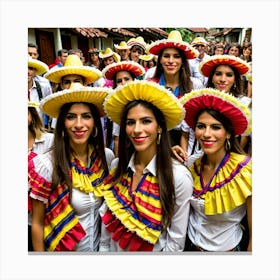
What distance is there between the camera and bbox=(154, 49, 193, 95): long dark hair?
2643 millimetres

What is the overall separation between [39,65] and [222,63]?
1.42 metres

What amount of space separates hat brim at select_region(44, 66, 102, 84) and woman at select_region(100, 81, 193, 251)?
0.76 m

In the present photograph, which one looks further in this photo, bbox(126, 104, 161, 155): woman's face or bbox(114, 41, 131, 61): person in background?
bbox(114, 41, 131, 61): person in background

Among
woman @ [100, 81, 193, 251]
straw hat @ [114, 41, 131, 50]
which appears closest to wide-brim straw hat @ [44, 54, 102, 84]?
straw hat @ [114, 41, 131, 50]

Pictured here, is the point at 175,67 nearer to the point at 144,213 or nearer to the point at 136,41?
the point at 136,41

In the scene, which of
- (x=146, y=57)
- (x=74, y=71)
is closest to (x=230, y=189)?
(x=74, y=71)

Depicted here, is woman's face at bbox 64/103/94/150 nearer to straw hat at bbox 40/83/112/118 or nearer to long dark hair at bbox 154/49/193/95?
straw hat at bbox 40/83/112/118

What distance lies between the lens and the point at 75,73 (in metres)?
2.61

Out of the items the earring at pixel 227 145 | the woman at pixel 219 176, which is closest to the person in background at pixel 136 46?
the woman at pixel 219 176

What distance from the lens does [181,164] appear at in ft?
6.24

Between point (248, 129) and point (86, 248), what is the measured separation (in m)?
1.21

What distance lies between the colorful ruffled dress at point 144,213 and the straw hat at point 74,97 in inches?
16.6

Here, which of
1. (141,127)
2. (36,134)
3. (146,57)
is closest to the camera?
(141,127)

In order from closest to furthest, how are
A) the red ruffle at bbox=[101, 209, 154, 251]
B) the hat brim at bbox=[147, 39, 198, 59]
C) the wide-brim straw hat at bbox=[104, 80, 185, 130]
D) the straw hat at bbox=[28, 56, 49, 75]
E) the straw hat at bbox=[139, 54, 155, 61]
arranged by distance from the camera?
1. the wide-brim straw hat at bbox=[104, 80, 185, 130]
2. the red ruffle at bbox=[101, 209, 154, 251]
3. the hat brim at bbox=[147, 39, 198, 59]
4. the straw hat at bbox=[28, 56, 49, 75]
5. the straw hat at bbox=[139, 54, 155, 61]
